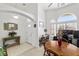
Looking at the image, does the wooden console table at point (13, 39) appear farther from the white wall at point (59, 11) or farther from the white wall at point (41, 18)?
the white wall at point (59, 11)

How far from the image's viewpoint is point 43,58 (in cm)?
211

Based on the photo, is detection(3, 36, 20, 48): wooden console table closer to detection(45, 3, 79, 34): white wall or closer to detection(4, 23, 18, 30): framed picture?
detection(4, 23, 18, 30): framed picture

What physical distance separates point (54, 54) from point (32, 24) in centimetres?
76

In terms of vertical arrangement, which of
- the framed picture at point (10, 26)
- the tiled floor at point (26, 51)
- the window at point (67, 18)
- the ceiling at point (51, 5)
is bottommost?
the tiled floor at point (26, 51)

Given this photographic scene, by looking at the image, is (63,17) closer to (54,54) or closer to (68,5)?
(68,5)

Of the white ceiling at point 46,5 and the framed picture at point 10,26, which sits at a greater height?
the white ceiling at point 46,5

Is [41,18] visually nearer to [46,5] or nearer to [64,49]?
[46,5]

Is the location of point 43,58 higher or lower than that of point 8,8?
lower

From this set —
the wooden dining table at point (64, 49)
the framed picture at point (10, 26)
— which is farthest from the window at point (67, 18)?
the framed picture at point (10, 26)

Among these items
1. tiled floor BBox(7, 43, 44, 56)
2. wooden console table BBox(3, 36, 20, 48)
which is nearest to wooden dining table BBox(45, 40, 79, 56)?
tiled floor BBox(7, 43, 44, 56)

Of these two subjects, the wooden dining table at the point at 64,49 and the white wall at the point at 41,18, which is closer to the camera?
the wooden dining table at the point at 64,49

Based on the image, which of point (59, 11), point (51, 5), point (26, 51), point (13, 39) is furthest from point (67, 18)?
point (13, 39)

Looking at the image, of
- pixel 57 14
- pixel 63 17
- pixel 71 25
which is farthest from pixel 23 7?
pixel 71 25

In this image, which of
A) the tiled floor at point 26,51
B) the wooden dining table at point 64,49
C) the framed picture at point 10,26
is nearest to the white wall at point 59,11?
the wooden dining table at point 64,49
